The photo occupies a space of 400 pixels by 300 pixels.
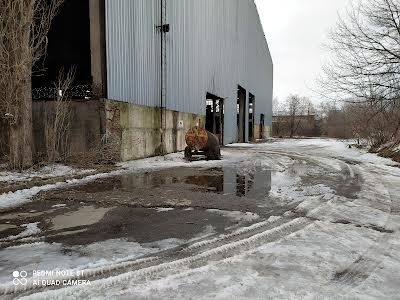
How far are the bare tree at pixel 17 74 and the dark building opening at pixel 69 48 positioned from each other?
239 centimetres

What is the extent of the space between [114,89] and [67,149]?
8.07 ft

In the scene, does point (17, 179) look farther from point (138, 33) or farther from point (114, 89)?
point (138, 33)

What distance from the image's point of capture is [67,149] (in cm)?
1078

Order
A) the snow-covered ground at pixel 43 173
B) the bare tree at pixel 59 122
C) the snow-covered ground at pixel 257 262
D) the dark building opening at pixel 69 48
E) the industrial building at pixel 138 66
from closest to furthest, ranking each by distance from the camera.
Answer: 1. the snow-covered ground at pixel 257 262
2. the snow-covered ground at pixel 43 173
3. the bare tree at pixel 59 122
4. the industrial building at pixel 138 66
5. the dark building opening at pixel 69 48

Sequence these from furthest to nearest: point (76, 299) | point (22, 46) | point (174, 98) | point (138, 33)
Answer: point (174, 98) → point (138, 33) → point (22, 46) → point (76, 299)

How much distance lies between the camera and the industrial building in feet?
35.6

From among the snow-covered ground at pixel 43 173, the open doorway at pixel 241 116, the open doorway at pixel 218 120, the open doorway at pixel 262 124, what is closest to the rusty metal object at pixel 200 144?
the snow-covered ground at pixel 43 173

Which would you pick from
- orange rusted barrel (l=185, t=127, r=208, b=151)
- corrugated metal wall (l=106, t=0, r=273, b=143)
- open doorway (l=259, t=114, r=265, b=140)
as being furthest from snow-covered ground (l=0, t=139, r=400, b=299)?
open doorway (l=259, t=114, r=265, b=140)

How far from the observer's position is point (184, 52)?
58.2 ft

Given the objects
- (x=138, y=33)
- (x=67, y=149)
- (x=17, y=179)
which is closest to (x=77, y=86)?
(x=67, y=149)

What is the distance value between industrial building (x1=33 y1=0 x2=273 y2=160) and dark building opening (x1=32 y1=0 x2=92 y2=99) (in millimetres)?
31

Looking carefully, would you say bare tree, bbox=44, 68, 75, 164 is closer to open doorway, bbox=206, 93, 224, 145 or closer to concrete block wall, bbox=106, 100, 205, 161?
concrete block wall, bbox=106, 100, 205, 161

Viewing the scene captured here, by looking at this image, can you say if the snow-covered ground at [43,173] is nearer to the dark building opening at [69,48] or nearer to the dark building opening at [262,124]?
the dark building opening at [69,48]

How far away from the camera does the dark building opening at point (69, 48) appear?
11.2 metres
